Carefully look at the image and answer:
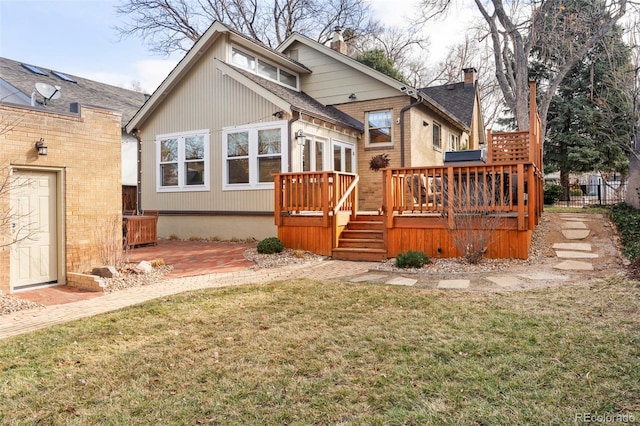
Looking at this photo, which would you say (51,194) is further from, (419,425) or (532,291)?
(532,291)

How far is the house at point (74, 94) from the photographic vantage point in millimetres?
15602

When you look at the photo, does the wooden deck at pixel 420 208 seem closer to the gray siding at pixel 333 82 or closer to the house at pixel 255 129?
the house at pixel 255 129

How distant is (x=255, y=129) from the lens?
39.3 ft

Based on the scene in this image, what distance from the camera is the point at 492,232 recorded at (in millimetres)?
7738

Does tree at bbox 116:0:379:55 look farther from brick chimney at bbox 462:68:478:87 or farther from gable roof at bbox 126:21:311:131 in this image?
gable roof at bbox 126:21:311:131

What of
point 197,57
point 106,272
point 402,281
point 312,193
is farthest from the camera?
point 197,57

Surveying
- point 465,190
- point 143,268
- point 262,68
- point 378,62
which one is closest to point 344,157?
point 262,68

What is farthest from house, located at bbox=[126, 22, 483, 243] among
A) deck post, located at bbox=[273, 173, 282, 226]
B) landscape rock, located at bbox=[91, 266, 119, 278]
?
landscape rock, located at bbox=[91, 266, 119, 278]

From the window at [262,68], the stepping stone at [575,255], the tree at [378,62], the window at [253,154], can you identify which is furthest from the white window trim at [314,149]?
the tree at [378,62]

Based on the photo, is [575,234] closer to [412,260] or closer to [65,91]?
[412,260]

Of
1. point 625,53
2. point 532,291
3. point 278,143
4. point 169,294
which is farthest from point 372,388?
point 625,53

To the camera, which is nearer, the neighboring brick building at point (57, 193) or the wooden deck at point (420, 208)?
the neighboring brick building at point (57, 193)

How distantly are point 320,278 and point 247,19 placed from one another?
23064 millimetres

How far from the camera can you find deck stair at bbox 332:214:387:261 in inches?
348
